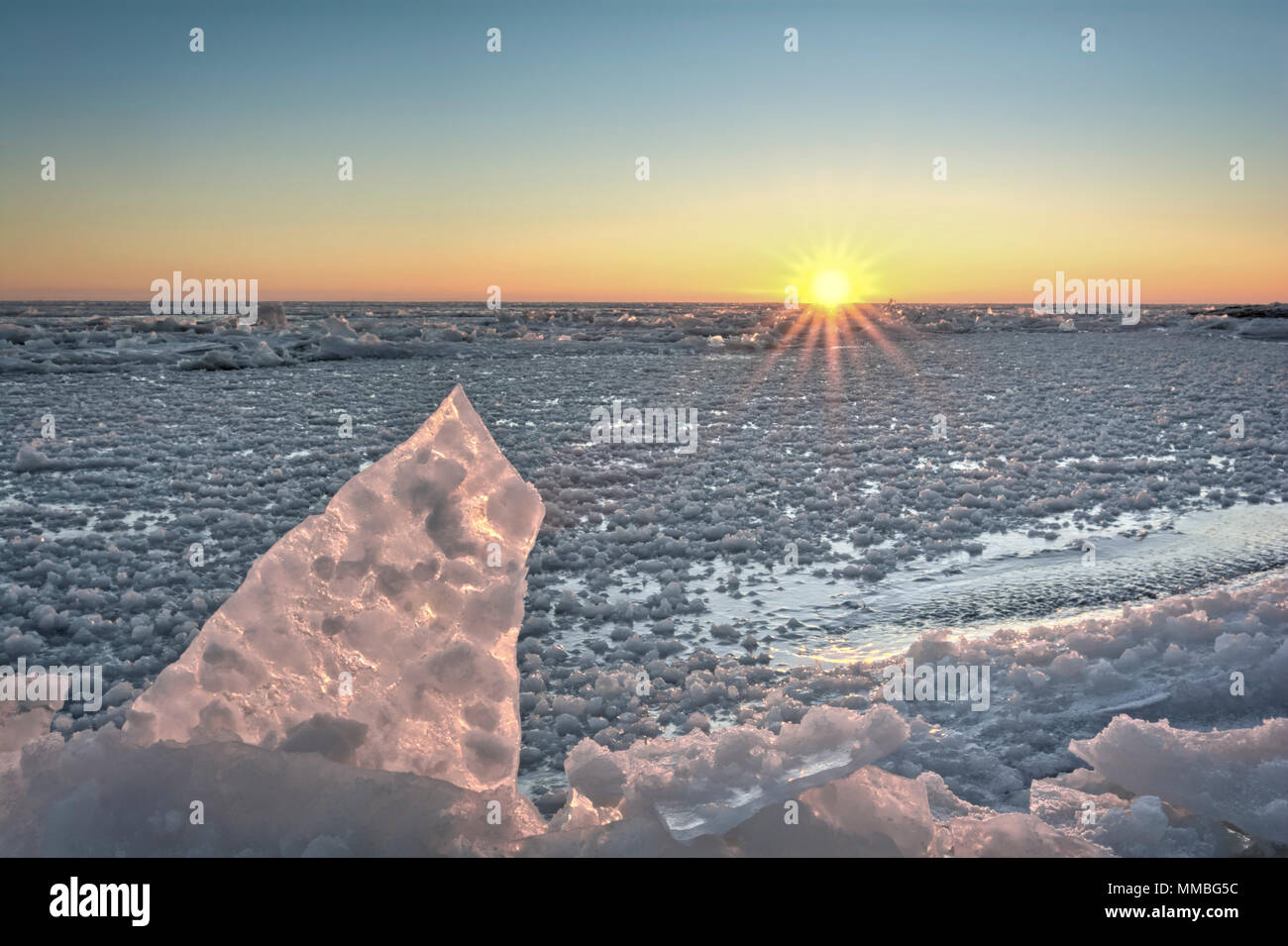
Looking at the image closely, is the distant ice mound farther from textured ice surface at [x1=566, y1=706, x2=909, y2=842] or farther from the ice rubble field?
textured ice surface at [x1=566, y1=706, x2=909, y2=842]

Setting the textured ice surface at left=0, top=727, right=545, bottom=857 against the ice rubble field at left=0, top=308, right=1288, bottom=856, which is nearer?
the textured ice surface at left=0, top=727, right=545, bottom=857

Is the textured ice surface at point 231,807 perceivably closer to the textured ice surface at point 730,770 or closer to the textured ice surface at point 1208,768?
the textured ice surface at point 730,770

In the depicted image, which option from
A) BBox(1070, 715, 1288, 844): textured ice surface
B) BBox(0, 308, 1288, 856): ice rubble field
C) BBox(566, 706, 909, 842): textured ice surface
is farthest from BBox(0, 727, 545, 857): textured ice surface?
BBox(1070, 715, 1288, 844): textured ice surface

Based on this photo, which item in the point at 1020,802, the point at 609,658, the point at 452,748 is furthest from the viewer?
the point at 609,658

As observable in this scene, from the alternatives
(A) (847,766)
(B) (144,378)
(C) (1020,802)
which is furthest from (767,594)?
(B) (144,378)

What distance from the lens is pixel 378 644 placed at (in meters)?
2.11

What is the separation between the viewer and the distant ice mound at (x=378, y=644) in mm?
2018

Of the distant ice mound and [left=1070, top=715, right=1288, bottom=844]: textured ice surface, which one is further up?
the distant ice mound

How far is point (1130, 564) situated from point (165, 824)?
15.6ft

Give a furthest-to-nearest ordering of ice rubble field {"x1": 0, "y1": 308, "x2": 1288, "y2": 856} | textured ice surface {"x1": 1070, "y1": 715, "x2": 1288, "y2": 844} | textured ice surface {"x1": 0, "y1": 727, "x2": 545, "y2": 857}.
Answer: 1. textured ice surface {"x1": 1070, "y1": 715, "x2": 1288, "y2": 844}
2. ice rubble field {"x1": 0, "y1": 308, "x2": 1288, "y2": 856}
3. textured ice surface {"x1": 0, "y1": 727, "x2": 545, "y2": 857}

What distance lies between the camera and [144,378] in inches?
609

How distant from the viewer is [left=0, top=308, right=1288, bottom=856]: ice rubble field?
1871 mm

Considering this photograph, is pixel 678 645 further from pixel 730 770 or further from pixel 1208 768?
pixel 1208 768
